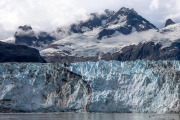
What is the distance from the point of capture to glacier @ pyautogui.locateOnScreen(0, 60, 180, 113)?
Result: 89.1 metres

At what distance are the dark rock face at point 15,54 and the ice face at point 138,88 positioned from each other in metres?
72.1

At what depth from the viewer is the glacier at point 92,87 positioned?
89.1 meters

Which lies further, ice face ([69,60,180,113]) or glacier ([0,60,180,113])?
glacier ([0,60,180,113])

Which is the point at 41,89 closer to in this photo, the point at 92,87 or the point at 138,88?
the point at 92,87

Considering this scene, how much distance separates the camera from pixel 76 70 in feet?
317

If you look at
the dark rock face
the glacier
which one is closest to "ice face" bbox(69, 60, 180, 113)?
the glacier

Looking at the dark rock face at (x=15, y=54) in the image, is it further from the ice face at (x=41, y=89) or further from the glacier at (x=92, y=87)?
the glacier at (x=92, y=87)

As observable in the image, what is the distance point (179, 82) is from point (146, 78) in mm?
7870

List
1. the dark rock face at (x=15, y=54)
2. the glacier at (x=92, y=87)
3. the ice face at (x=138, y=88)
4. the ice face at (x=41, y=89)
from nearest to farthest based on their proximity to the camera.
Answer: the ice face at (x=138, y=88)
the glacier at (x=92, y=87)
the ice face at (x=41, y=89)
the dark rock face at (x=15, y=54)

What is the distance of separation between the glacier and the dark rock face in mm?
61889

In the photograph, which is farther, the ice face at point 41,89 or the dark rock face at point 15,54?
the dark rock face at point 15,54

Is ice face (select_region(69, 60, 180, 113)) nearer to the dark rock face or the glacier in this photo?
the glacier

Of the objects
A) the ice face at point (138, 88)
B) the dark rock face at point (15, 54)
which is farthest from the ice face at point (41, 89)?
the dark rock face at point (15, 54)

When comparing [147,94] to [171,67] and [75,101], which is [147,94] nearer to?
[171,67]
